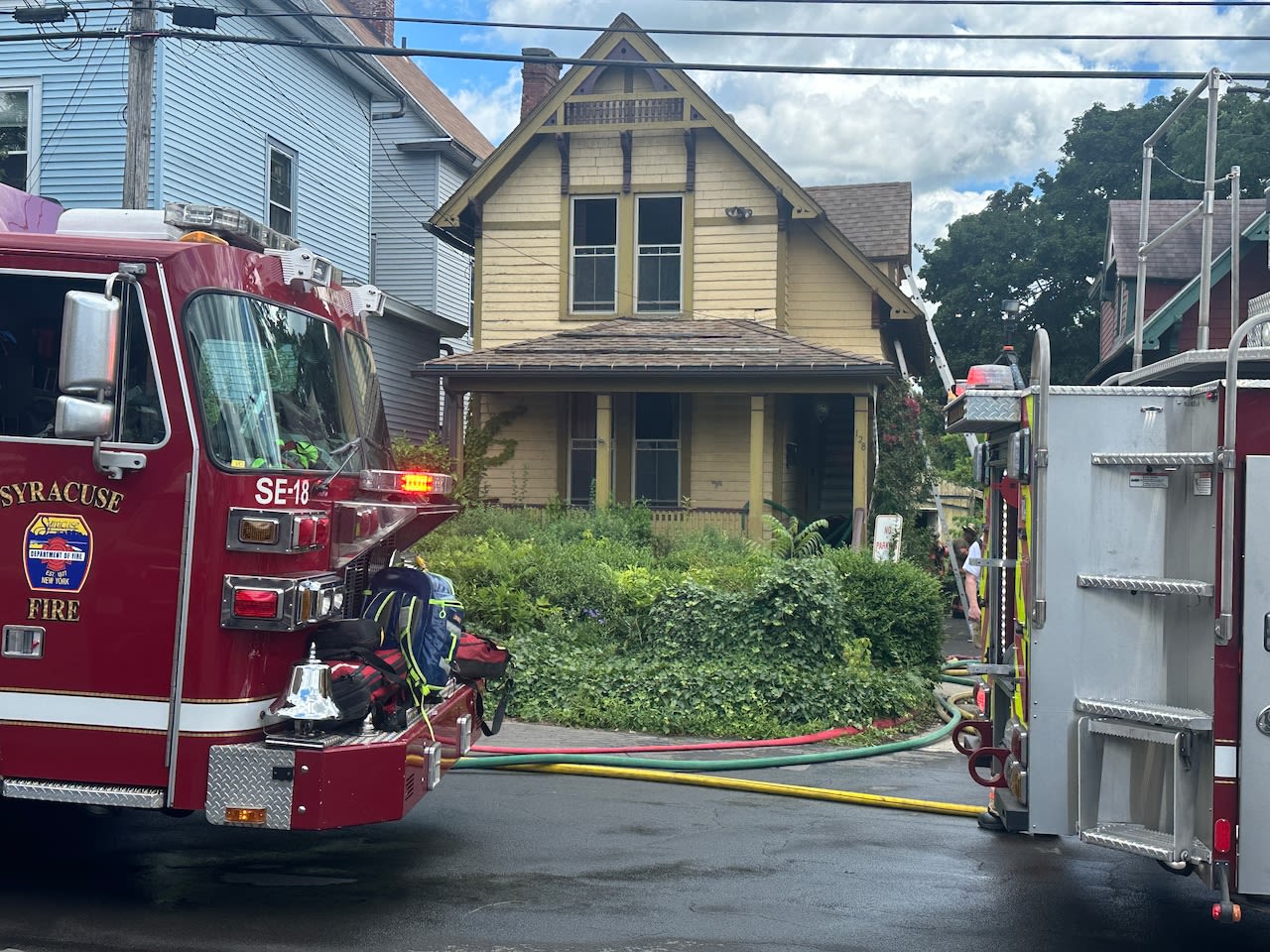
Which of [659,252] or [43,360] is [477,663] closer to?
[43,360]

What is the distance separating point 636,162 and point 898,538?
730cm

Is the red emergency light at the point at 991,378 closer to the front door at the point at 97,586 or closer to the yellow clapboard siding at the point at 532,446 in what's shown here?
the front door at the point at 97,586

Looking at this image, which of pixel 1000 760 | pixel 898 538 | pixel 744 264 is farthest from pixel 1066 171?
pixel 1000 760

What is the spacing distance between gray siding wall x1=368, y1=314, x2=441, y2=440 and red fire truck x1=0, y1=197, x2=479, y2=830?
1599 cm

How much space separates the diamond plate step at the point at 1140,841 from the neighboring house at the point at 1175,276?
14.9m

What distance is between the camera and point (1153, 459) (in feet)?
15.3

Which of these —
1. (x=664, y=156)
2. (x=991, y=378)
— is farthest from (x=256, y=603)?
(x=664, y=156)

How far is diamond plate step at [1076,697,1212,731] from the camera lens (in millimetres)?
4461

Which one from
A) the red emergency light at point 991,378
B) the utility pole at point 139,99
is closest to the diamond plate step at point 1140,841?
the red emergency light at point 991,378

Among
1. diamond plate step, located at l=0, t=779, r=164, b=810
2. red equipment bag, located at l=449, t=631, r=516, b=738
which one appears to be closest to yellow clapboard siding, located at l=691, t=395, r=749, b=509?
red equipment bag, located at l=449, t=631, r=516, b=738

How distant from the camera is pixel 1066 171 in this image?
45.7m

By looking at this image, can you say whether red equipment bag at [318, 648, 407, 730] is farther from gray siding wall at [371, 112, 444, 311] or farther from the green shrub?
gray siding wall at [371, 112, 444, 311]

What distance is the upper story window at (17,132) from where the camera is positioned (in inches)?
653

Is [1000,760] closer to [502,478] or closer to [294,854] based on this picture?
[294,854]
